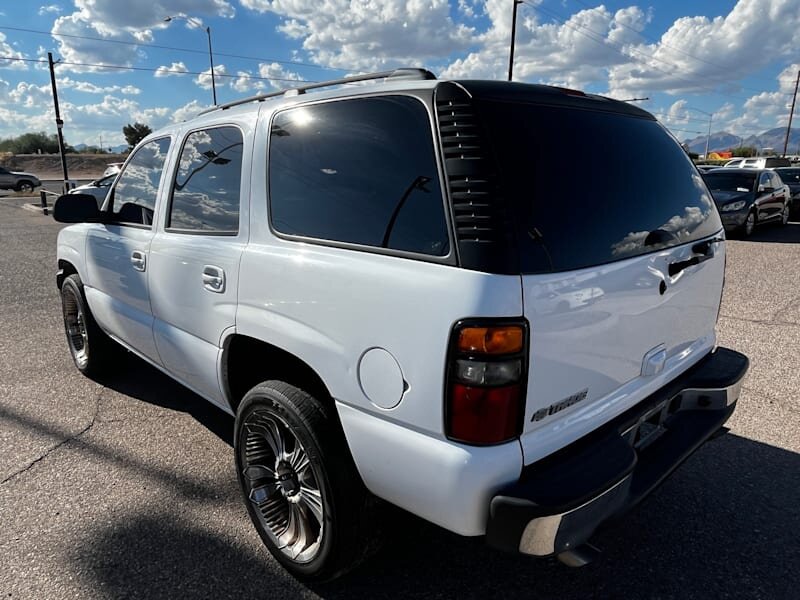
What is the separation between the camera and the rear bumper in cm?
164

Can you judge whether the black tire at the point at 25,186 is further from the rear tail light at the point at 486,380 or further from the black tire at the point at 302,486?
the rear tail light at the point at 486,380

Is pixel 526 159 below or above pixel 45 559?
above

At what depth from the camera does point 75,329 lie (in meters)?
4.62

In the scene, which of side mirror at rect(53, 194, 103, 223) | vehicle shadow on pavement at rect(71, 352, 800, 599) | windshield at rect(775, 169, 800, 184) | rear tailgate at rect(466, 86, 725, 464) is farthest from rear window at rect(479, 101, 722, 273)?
windshield at rect(775, 169, 800, 184)

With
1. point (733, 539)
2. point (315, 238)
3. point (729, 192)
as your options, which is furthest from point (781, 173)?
point (315, 238)

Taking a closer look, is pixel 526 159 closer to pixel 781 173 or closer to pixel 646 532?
pixel 646 532

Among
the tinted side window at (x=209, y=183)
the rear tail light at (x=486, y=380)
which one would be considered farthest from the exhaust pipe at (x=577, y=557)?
the tinted side window at (x=209, y=183)

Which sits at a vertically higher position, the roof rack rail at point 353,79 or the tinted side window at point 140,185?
the roof rack rail at point 353,79

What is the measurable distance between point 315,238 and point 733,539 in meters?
2.29

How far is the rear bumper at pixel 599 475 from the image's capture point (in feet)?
5.39

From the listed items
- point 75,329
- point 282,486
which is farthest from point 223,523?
point 75,329

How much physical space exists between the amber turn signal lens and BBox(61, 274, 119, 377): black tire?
11.6 ft

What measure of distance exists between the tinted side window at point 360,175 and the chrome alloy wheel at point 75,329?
9.64ft

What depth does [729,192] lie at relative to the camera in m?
12.5
